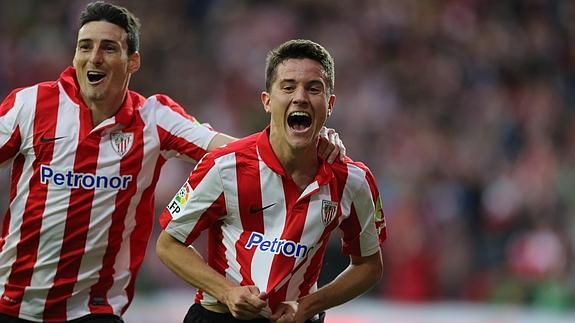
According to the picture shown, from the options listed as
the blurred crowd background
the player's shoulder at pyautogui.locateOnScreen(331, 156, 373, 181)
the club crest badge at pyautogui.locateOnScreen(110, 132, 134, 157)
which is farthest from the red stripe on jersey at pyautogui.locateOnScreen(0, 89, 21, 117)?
the blurred crowd background

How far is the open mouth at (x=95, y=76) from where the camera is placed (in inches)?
187

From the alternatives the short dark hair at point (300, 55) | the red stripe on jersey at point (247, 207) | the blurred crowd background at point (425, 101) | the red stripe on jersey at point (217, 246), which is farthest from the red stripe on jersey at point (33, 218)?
the blurred crowd background at point (425, 101)

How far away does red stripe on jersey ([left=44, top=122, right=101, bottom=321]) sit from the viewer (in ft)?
15.5

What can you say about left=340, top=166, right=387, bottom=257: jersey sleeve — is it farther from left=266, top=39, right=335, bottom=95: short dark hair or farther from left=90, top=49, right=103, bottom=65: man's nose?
left=90, top=49, right=103, bottom=65: man's nose

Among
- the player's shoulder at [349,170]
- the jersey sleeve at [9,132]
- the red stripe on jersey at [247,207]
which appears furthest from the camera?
the jersey sleeve at [9,132]

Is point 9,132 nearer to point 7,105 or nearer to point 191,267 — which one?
point 7,105

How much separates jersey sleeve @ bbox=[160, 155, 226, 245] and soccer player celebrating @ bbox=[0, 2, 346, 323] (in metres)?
0.58

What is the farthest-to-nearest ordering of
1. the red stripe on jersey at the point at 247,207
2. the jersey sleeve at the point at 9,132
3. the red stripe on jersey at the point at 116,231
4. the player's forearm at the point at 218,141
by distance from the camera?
the player's forearm at the point at 218,141
the red stripe on jersey at the point at 116,231
the jersey sleeve at the point at 9,132
the red stripe on jersey at the point at 247,207

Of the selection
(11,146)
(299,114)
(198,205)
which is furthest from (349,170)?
(11,146)

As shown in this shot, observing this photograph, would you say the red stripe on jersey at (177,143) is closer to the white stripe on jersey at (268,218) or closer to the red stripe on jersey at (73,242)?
the red stripe on jersey at (73,242)

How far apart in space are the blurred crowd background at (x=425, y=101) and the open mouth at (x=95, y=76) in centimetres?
422

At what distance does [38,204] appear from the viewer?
4707 mm

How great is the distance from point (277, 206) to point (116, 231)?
2.87ft

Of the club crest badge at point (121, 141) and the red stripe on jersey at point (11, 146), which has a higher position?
the club crest badge at point (121, 141)
